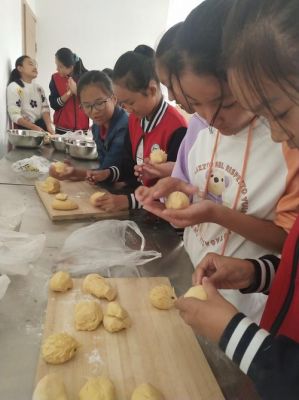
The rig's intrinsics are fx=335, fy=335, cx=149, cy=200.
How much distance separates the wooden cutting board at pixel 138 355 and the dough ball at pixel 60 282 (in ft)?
0.05

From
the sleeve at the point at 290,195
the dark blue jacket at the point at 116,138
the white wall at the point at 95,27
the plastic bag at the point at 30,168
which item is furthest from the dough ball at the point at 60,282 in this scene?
the white wall at the point at 95,27

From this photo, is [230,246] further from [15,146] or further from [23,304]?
[15,146]

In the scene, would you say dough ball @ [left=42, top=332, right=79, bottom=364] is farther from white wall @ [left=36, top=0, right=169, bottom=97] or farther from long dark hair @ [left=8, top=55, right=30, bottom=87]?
white wall @ [left=36, top=0, right=169, bottom=97]

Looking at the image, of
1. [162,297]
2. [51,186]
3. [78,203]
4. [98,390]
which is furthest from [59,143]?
[98,390]

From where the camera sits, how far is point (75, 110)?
10.9 ft

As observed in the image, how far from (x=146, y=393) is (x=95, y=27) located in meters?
5.86

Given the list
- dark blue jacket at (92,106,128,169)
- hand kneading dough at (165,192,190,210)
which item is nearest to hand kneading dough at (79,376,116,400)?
hand kneading dough at (165,192,190,210)

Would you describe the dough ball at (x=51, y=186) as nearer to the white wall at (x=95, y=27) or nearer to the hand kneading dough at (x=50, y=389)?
the hand kneading dough at (x=50, y=389)

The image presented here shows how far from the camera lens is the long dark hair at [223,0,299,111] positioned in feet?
1.32

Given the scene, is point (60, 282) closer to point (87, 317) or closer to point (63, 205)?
point (87, 317)

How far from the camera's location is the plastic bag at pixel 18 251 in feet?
3.00

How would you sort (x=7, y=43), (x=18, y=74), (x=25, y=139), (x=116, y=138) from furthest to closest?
(x=7, y=43)
(x=18, y=74)
(x=25, y=139)
(x=116, y=138)

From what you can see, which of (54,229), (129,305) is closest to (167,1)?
(54,229)

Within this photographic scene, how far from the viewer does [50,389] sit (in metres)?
0.59
